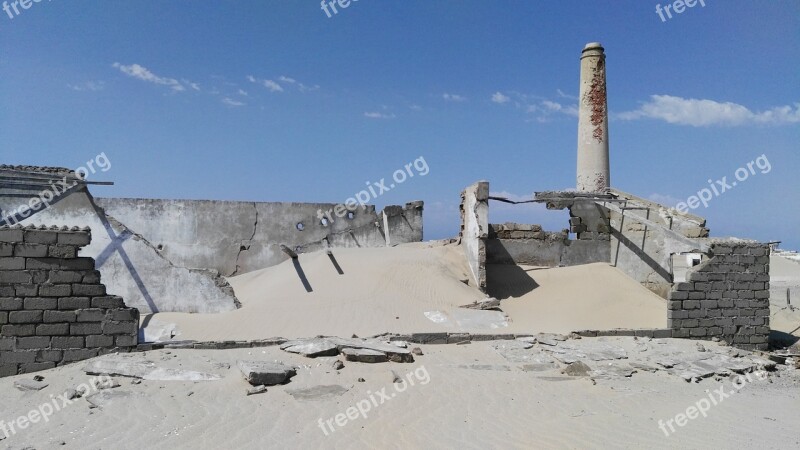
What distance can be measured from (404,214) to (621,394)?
10300 millimetres

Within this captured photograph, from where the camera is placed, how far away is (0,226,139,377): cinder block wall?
756 cm

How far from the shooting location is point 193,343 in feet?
28.5

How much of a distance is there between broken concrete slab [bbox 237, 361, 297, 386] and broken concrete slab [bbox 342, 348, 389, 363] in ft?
2.75

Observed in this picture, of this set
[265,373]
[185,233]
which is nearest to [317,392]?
[265,373]

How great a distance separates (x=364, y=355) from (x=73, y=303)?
3.84 meters

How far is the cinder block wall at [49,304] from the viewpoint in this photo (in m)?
7.56

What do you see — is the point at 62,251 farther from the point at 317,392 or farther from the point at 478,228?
the point at 478,228

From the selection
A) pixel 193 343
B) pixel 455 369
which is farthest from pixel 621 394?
pixel 193 343

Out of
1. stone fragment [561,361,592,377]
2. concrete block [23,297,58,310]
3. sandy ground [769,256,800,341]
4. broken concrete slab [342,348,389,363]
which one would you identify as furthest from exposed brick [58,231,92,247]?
sandy ground [769,256,800,341]

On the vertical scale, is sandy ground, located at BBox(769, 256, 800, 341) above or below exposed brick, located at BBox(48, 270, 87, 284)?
below

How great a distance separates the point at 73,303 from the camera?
786 cm

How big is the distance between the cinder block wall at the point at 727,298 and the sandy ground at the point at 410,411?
2.63m

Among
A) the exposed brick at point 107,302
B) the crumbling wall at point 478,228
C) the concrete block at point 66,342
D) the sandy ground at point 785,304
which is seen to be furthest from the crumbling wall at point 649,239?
the concrete block at point 66,342

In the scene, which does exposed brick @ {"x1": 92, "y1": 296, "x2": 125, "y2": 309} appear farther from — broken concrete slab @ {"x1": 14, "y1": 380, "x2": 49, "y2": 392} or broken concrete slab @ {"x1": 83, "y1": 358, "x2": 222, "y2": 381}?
broken concrete slab @ {"x1": 14, "y1": 380, "x2": 49, "y2": 392}
